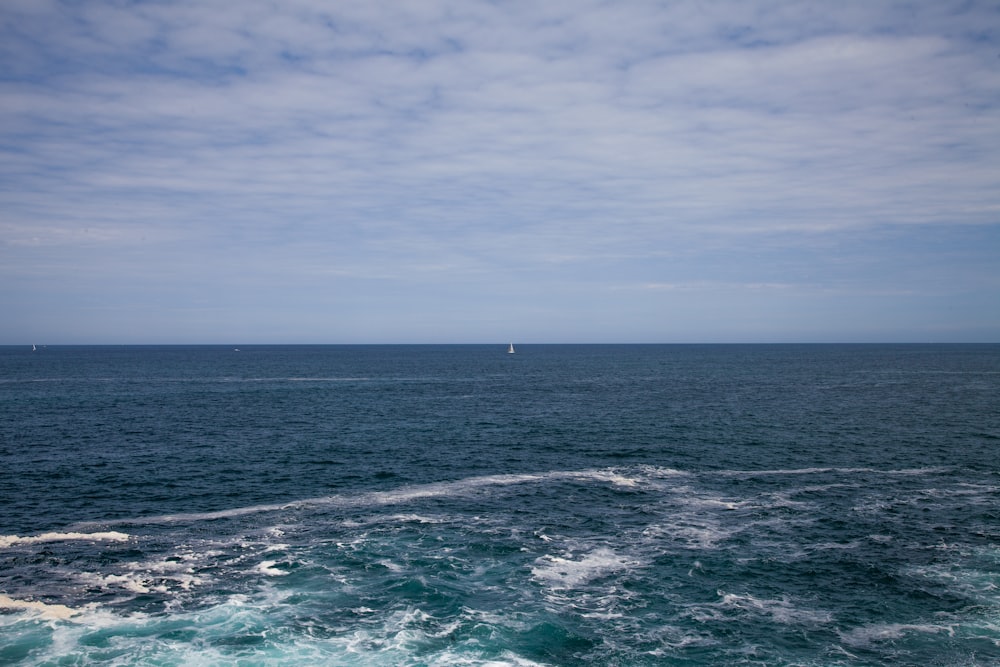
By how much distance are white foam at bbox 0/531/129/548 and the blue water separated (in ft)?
0.76

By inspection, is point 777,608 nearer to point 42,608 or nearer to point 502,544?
point 502,544

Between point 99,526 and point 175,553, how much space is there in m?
10.3

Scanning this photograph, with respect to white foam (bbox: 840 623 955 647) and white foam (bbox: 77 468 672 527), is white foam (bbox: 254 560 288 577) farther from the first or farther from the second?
white foam (bbox: 840 623 955 647)

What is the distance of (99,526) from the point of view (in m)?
50.1

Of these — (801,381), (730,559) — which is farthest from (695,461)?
(801,381)

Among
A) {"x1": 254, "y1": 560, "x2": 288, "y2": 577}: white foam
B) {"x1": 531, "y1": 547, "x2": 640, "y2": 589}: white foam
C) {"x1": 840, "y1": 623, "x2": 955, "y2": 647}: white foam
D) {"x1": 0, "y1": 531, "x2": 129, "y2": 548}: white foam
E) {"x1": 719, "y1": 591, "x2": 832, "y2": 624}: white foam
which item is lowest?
{"x1": 840, "y1": 623, "x2": 955, "y2": 647}: white foam

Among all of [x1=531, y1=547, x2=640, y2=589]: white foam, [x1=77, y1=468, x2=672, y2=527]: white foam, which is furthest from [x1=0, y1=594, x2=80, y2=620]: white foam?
[x1=531, y1=547, x2=640, y2=589]: white foam

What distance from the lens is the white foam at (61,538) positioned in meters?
46.3

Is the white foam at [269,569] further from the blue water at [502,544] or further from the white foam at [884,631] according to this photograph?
the white foam at [884,631]

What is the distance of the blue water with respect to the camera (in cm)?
3288

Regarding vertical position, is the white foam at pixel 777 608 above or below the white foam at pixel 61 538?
below


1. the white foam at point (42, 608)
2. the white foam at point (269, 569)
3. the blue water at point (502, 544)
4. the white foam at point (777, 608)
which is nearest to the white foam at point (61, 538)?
the blue water at point (502, 544)

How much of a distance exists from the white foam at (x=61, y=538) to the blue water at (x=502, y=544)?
0.23 meters

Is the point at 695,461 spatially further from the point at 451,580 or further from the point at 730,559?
the point at 451,580
